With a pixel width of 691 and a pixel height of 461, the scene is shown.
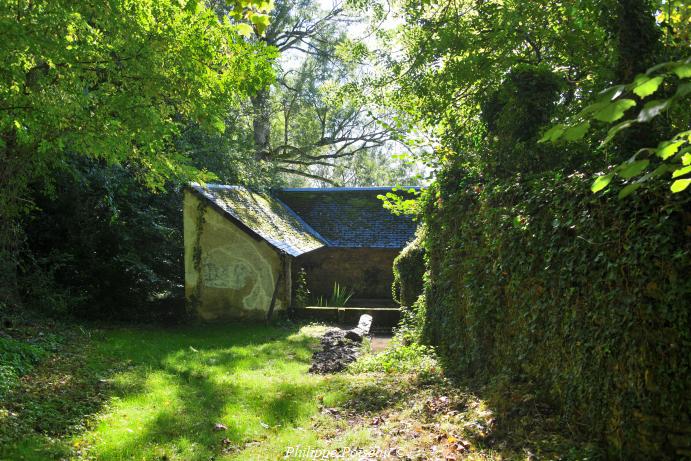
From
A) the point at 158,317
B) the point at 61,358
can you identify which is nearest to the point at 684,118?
the point at 61,358

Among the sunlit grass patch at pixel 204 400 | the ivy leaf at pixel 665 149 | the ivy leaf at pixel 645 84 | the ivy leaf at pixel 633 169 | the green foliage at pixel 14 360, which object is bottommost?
the sunlit grass patch at pixel 204 400

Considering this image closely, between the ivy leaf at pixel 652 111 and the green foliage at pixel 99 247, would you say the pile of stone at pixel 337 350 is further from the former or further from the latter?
the ivy leaf at pixel 652 111

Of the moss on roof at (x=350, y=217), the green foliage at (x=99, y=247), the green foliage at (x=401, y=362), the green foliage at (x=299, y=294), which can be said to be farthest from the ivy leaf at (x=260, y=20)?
the moss on roof at (x=350, y=217)

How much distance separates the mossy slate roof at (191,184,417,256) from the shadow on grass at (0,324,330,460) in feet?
Answer: 17.8

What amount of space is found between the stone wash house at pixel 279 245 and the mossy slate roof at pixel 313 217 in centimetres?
4

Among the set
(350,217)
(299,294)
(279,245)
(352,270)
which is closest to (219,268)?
(279,245)

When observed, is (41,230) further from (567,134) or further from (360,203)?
(567,134)

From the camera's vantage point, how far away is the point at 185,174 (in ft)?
37.2

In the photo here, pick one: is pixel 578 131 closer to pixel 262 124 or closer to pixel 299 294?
pixel 299 294

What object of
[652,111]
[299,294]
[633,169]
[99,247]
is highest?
[99,247]

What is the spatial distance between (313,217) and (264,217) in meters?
5.63

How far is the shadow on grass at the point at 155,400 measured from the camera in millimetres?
6172

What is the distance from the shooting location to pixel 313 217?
79.8 feet

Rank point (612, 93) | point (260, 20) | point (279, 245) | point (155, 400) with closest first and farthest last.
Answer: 1. point (612, 93)
2. point (260, 20)
3. point (155, 400)
4. point (279, 245)
